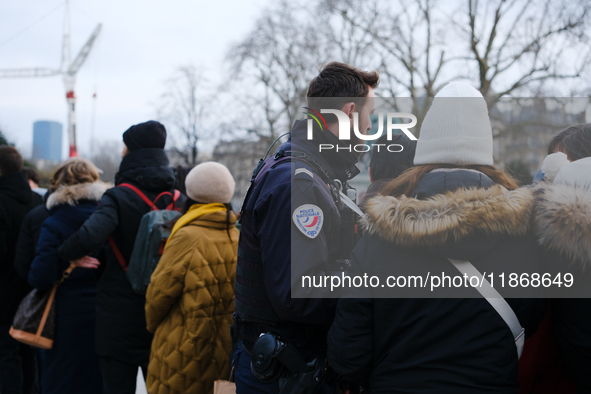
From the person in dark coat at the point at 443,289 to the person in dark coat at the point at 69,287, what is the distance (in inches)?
101

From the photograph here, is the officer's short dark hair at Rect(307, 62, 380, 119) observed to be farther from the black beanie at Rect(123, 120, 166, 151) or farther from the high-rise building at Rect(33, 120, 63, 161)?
the high-rise building at Rect(33, 120, 63, 161)

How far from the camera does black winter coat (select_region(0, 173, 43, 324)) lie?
12.7 feet

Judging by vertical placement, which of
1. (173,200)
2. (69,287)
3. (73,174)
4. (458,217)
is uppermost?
(458,217)

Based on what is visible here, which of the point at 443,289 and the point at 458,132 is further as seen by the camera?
the point at 458,132

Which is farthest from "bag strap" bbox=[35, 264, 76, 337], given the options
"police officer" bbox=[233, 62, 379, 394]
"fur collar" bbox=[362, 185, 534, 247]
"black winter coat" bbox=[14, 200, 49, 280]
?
"fur collar" bbox=[362, 185, 534, 247]

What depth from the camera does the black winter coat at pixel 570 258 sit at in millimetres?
1322

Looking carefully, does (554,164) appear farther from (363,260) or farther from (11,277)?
(11,277)

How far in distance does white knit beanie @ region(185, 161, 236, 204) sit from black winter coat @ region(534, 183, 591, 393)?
1.95m

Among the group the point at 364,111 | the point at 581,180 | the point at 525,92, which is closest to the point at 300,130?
the point at 364,111

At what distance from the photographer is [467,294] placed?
1.38 meters

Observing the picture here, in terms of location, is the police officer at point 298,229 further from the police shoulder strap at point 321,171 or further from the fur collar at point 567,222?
the fur collar at point 567,222

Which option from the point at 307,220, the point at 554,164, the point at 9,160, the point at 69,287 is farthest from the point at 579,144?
the point at 9,160

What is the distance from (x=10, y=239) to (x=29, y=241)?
22.1 inches

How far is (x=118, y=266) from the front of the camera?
10.5 ft
